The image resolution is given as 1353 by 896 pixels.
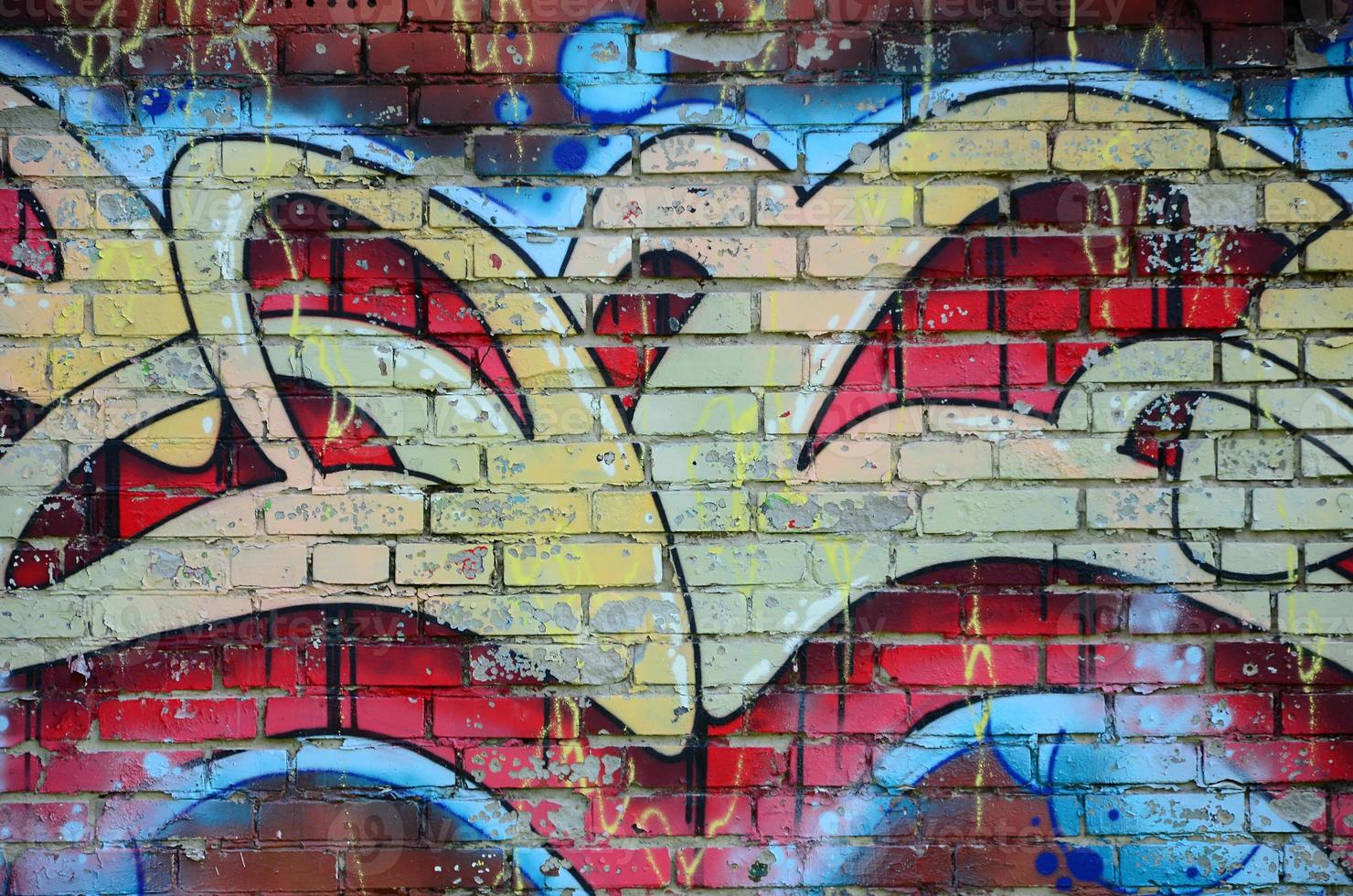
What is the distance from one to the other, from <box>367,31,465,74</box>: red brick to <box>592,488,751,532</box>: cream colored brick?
0.87 meters

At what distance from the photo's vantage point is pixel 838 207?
5.74ft

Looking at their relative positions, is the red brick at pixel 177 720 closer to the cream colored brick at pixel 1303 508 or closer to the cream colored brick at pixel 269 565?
the cream colored brick at pixel 269 565

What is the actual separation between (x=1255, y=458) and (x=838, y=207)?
920 millimetres

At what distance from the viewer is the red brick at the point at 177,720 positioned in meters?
1.76

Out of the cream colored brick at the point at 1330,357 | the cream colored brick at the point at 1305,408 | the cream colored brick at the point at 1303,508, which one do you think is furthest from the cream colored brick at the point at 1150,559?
the cream colored brick at the point at 1330,357

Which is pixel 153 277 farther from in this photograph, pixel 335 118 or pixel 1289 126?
pixel 1289 126

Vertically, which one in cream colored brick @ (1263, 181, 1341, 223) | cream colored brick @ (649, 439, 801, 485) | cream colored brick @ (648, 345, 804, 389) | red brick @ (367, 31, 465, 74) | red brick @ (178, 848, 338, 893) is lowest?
red brick @ (178, 848, 338, 893)

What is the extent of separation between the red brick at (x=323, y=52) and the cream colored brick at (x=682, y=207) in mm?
540

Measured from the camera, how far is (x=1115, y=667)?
5.73ft

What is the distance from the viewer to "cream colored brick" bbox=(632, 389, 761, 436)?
68.9 inches

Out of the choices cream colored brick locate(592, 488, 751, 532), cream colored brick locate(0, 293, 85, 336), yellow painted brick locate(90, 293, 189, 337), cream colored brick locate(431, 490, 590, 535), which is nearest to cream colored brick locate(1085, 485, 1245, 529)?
cream colored brick locate(592, 488, 751, 532)

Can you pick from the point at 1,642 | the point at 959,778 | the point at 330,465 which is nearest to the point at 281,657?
the point at 330,465

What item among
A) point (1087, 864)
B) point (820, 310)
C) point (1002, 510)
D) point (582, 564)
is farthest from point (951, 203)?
point (1087, 864)

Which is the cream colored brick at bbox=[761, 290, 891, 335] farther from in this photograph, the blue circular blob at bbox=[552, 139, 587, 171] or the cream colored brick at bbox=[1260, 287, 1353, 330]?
the cream colored brick at bbox=[1260, 287, 1353, 330]
